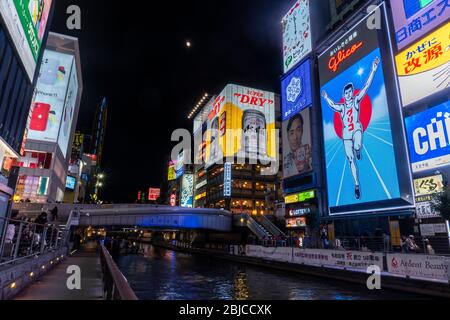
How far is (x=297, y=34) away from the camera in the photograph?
2336 inches

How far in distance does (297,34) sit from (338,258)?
162 feet

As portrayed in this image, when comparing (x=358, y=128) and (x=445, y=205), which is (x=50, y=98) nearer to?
(x=358, y=128)

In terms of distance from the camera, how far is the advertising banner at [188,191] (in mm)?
127875

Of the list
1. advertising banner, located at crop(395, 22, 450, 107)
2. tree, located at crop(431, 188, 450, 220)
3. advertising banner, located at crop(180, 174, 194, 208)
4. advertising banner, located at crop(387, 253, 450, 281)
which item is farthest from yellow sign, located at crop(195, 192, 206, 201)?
advertising banner, located at crop(387, 253, 450, 281)

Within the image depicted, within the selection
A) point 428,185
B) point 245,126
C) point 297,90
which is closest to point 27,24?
point 428,185

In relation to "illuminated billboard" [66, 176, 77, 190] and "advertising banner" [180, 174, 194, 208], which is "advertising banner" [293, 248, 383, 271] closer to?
"illuminated billboard" [66, 176, 77, 190]

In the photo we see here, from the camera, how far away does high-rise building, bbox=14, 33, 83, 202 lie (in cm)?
6106

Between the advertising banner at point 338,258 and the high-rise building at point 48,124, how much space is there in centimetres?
5425

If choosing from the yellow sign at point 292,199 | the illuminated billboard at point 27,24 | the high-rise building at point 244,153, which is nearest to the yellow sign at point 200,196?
the high-rise building at point 244,153

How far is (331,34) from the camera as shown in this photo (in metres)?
48.7

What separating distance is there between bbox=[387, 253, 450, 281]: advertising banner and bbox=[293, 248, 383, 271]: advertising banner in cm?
105

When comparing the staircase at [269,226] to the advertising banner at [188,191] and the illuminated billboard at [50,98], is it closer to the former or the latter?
the illuminated billboard at [50,98]
